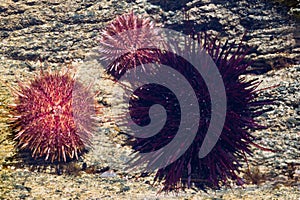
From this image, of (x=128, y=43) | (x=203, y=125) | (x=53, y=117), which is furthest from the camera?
(x=128, y=43)

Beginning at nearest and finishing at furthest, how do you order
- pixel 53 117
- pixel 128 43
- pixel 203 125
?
1. pixel 203 125
2. pixel 53 117
3. pixel 128 43

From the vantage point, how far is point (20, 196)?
2.85 metres

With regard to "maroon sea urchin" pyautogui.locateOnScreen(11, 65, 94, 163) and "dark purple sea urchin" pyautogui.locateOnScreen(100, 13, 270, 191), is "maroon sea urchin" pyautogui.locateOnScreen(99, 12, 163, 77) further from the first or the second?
"maroon sea urchin" pyautogui.locateOnScreen(11, 65, 94, 163)

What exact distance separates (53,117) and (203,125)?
3.24 ft

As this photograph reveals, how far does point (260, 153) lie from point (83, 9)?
6.55ft

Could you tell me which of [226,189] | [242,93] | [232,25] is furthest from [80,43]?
[226,189]

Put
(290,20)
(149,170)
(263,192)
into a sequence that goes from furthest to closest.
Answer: (290,20) → (149,170) → (263,192)

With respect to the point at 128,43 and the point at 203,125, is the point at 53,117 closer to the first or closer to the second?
the point at 128,43

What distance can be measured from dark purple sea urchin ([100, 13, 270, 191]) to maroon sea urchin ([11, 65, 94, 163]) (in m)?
0.36

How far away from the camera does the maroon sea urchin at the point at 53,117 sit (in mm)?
2938

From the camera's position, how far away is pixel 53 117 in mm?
2932

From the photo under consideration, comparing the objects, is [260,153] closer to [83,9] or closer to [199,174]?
[199,174]

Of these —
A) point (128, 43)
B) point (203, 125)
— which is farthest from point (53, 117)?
point (203, 125)

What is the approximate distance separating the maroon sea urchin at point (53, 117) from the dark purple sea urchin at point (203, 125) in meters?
0.36
